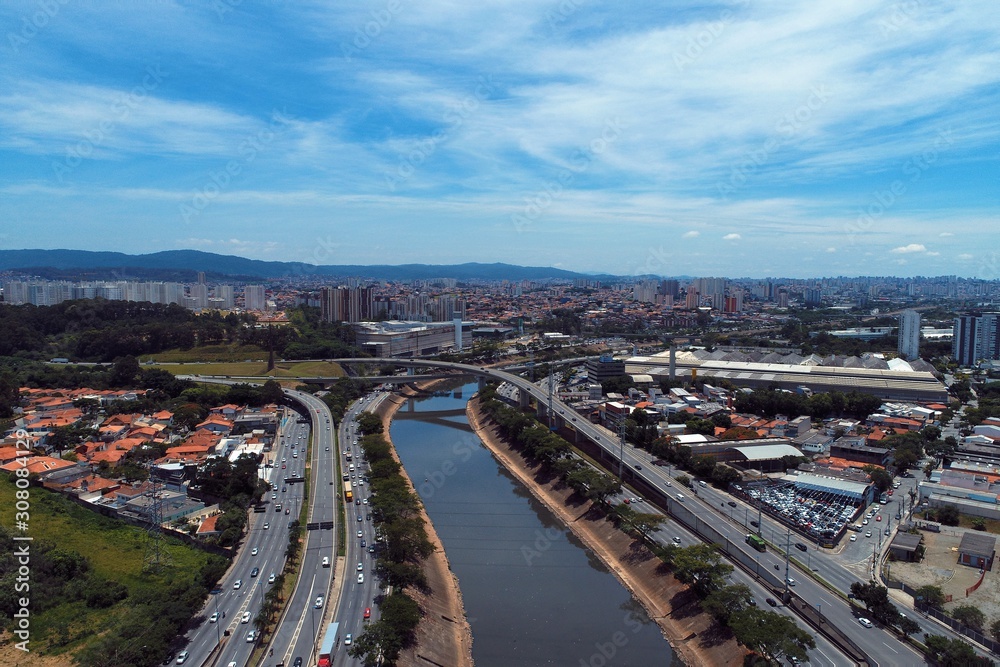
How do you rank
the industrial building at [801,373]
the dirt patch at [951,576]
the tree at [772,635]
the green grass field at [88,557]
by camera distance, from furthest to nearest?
the industrial building at [801,373] → the dirt patch at [951,576] → the green grass field at [88,557] → the tree at [772,635]

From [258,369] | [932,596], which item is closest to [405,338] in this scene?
[258,369]

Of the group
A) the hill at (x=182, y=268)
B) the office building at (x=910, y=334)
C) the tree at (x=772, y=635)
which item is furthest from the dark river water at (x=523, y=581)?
the hill at (x=182, y=268)

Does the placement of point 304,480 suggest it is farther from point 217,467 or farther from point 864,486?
point 864,486

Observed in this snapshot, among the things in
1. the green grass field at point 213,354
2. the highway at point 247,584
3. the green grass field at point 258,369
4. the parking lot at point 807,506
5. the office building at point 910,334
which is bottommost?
the highway at point 247,584

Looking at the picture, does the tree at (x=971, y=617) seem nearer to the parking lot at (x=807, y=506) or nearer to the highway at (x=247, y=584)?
the parking lot at (x=807, y=506)

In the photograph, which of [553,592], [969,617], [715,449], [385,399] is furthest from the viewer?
[385,399]

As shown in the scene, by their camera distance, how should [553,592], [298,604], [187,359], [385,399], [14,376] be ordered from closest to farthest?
[298,604], [553,592], [14,376], [385,399], [187,359]

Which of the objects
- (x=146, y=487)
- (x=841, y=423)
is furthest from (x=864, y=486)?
(x=146, y=487)
